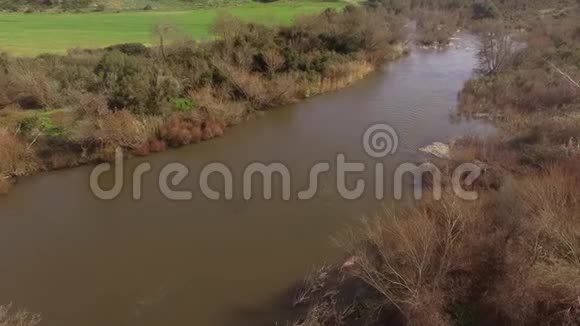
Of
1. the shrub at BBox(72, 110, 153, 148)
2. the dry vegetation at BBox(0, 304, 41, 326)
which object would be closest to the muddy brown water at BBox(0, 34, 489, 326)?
the dry vegetation at BBox(0, 304, 41, 326)

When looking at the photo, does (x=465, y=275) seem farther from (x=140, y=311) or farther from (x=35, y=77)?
(x=35, y=77)

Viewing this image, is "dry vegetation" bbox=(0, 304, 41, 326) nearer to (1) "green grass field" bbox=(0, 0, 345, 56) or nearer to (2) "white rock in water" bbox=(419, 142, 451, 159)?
(2) "white rock in water" bbox=(419, 142, 451, 159)

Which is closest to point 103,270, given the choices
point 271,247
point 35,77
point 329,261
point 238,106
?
point 271,247

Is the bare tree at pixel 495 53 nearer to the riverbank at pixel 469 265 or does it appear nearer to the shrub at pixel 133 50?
the riverbank at pixel 469 265

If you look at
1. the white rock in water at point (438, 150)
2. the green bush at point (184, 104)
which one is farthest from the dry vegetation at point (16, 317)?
the white rock in water at point (438, 150)

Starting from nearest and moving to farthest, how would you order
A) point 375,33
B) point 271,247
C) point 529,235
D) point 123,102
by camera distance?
1. point 529,235
2. point 271,247
3. point 123,102
4. point 375,33

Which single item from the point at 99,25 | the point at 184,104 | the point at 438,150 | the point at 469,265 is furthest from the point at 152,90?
the point at 99,25
